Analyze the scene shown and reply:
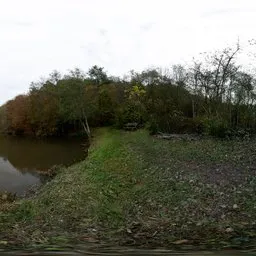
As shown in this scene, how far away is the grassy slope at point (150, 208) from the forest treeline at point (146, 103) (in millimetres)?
16887

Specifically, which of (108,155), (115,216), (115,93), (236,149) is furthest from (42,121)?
(115,216)

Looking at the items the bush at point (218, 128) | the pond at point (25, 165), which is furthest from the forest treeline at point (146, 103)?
the pond at point (25, 165)

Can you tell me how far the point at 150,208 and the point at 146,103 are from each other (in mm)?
44649

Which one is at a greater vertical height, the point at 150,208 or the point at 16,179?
the point at 150,208

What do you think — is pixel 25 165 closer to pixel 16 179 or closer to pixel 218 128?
pixel 16 179

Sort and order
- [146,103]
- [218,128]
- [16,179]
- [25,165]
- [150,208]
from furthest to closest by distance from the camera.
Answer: [146,103], [25,165], [218,128], [16,179], [150,208]

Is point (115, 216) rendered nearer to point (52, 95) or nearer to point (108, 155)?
point (108, 155)

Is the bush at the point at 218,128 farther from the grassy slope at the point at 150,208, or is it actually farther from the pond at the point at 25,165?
the grassy slope at the point at 150,208

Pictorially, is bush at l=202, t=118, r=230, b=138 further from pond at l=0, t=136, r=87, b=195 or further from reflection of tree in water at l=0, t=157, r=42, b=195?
reflection of tree in water at l=0, t=157, r=42, b=195

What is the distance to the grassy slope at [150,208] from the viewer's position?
8867mm

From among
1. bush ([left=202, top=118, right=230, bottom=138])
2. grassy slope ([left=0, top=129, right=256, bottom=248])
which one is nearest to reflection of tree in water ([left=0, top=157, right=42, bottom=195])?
grassy slope ([left=0, top=129, right=256, bottom=248])

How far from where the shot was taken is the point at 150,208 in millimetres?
12180

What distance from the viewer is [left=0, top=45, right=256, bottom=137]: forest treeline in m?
39.0

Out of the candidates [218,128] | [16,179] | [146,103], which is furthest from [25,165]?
[146,103]
